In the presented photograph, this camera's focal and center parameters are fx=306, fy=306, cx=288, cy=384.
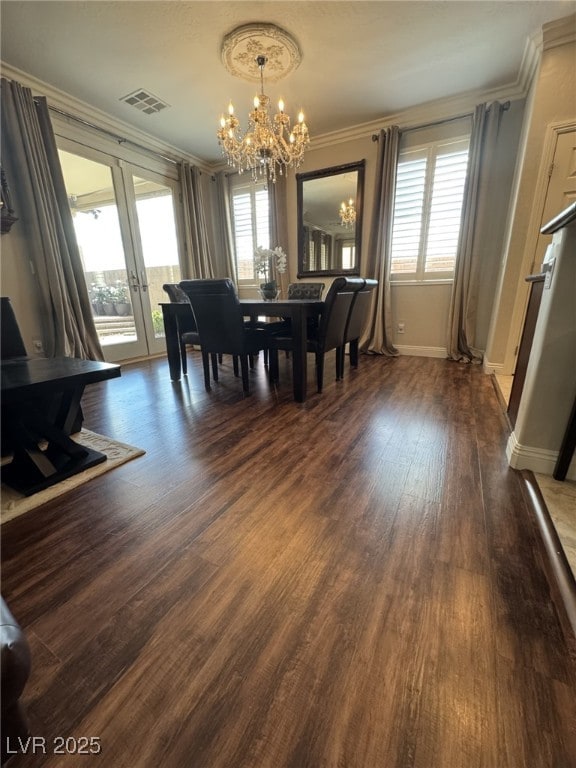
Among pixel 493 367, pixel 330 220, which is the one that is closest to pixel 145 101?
pixel 330 220

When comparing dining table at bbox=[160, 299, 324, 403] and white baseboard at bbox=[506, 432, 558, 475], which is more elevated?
dining table at bbox=[160, 299, 324, 403]

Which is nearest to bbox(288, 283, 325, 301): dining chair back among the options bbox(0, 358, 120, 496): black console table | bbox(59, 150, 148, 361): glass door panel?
bbox(59, 150, 148, 361): glass door panel

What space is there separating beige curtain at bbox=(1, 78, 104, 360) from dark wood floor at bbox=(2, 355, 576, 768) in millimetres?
2340

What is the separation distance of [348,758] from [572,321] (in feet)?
5.28

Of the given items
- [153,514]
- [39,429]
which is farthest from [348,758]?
[39,429]

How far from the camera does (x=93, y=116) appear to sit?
3273 mm

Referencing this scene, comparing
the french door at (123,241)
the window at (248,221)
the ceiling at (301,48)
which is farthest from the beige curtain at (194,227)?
the ceiling at (301,48)

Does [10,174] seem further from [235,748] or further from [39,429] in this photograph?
[235,748]

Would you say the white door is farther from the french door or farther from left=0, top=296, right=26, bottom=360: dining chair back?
the french door

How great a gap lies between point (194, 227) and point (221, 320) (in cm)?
282

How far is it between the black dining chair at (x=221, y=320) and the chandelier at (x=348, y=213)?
2.29 metres

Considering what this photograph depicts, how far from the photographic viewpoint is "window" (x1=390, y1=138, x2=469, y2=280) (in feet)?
11.1

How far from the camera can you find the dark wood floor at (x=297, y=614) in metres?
0.63

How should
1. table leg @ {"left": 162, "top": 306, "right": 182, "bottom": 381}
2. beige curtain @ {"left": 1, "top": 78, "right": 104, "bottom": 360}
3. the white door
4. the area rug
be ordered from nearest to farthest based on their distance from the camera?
the area rug
the white door
beige curtain @ {"left": 1, "top": 78, "right": 104, "bottom": 360}
table leg @ {"left": 162, "top": 306, "right": 182, "bottom": 381}
